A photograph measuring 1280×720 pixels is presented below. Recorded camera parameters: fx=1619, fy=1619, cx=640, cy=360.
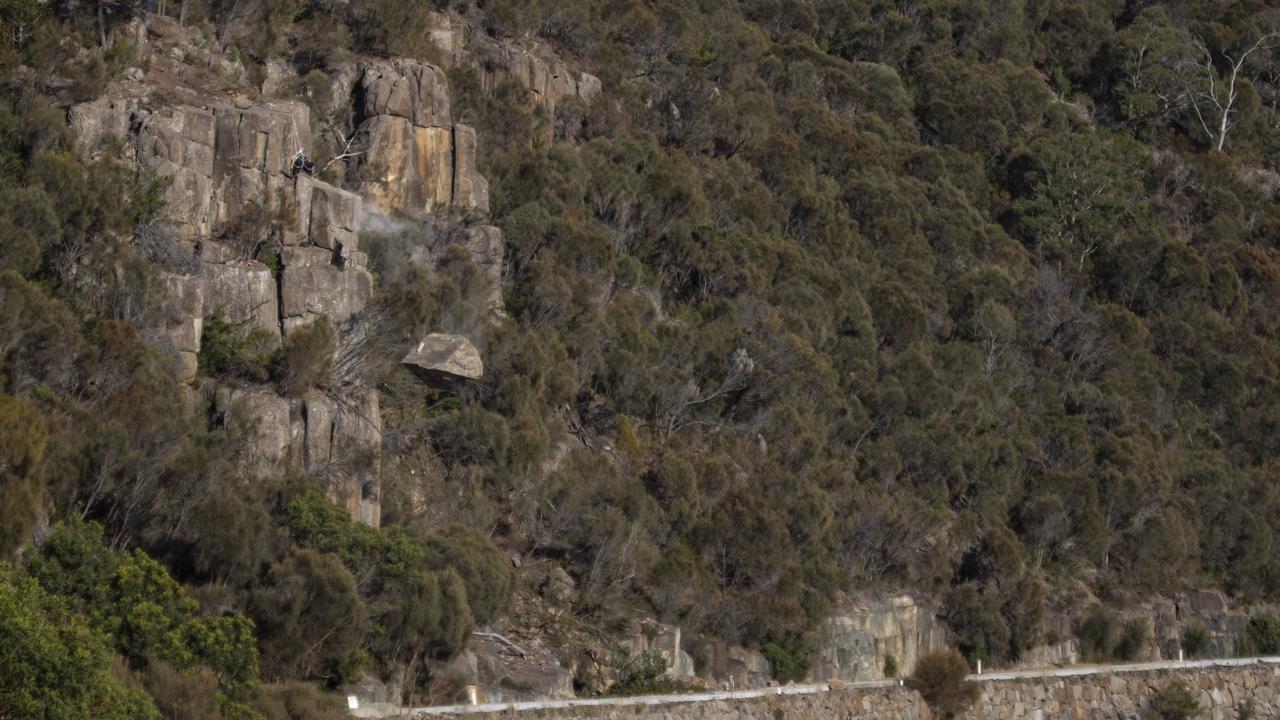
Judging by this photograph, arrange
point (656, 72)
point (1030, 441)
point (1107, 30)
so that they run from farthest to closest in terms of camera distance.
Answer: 1. point (1107, 30)
2. point (656, 72)
3. point (1030, 441)

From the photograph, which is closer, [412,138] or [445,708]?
[445,708]

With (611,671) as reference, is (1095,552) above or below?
below

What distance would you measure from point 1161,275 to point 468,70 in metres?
30.5

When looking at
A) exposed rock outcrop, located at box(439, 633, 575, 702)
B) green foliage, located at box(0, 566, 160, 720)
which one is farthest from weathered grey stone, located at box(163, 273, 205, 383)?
green foliage, located at box(0, 566, 160, 720)

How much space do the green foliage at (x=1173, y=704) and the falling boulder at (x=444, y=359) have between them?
1694 cm

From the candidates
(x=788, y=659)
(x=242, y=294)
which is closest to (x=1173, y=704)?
(x=788, y=659)

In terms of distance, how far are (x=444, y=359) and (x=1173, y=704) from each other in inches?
713

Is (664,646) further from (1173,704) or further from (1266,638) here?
(1266,638)

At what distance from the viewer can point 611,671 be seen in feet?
99.6

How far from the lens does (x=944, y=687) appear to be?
32312mm

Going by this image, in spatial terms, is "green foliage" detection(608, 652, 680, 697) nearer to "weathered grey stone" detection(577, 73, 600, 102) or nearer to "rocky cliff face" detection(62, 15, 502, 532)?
"rocky cliff face" detection(62, 15, 502, 532)

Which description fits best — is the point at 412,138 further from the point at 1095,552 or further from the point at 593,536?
the point at 1095,552

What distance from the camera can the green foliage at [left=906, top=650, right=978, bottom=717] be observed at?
32312 millimetres

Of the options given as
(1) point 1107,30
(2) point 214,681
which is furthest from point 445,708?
(1) point 1107,30
